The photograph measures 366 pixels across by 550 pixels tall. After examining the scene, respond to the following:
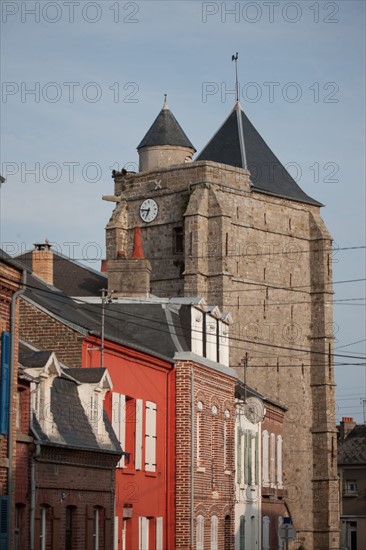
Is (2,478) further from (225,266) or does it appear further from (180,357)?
(225,266)

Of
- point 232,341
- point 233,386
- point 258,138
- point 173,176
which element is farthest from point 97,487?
point 258,138

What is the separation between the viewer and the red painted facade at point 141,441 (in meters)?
33.8

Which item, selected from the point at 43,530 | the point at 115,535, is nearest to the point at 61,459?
the point at 43,530

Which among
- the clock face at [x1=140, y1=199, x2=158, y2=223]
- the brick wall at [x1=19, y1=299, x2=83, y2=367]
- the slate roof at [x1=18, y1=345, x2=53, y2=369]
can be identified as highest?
the clock face at [x1=140, y1=199, x2=158, y2=223]

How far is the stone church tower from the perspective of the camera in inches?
2968

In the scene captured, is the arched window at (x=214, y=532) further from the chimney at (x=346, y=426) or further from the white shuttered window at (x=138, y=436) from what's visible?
the chimney at (x=346, y=426)

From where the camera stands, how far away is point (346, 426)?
98.2 meters

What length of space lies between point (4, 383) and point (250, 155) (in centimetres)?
5700

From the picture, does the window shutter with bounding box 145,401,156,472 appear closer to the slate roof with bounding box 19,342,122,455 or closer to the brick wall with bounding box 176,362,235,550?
the brick wall with bounding box 176,362,235,550

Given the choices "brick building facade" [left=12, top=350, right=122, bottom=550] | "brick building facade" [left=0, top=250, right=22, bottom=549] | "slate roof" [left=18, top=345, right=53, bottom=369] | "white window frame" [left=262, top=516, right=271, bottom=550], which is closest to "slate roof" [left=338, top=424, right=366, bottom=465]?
"white window frame" [left=262, top=516, right=271, bottom=550]

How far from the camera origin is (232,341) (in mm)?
73875

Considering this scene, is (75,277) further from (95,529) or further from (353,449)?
(353,449)

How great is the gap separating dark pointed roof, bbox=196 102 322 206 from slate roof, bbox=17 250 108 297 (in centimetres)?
1910

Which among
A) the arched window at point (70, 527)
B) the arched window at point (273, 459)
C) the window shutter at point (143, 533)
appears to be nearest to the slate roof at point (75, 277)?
the arched window at point (273, 459)
